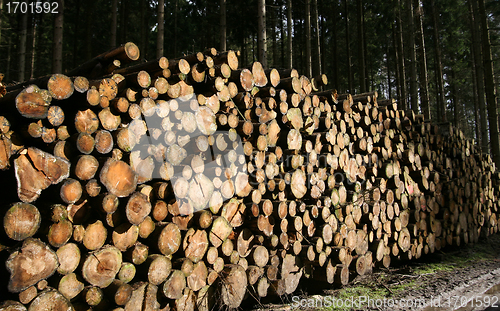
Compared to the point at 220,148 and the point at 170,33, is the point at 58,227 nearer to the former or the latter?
the point at 220,148

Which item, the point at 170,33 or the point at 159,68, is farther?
the point at 170,33

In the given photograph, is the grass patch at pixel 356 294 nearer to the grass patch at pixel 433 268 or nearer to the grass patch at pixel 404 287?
the grass patch at pixel 404 287

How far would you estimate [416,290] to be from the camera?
14.4 feet

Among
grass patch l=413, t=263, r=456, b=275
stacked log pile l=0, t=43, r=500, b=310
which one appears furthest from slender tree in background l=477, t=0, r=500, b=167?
stacked log pile l=0, t=43, r=500, b=310

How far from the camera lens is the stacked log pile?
227 cm

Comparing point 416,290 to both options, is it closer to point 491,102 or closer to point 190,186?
point 190,186

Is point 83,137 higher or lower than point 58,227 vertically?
higher

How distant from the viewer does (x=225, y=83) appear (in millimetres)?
3684

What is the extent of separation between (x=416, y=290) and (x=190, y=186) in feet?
10.8

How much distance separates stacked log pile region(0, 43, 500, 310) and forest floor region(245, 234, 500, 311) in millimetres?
185

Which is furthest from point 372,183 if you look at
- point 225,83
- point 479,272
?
point 225,83

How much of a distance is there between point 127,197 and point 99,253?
44cm

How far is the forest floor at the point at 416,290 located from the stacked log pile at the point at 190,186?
18 cm

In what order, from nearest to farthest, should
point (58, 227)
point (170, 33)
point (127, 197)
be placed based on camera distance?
point (58, 227) → point (127, 197) → point (170, 33)
